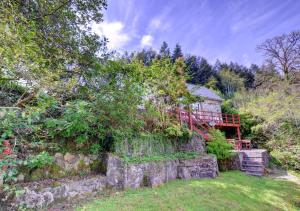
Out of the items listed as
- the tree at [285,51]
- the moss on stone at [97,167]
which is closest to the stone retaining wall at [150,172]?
the moss on stone at [97,167]

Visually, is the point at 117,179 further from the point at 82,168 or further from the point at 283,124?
the point at 283,124

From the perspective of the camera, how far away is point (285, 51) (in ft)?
55.9

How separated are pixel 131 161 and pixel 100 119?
1644mm

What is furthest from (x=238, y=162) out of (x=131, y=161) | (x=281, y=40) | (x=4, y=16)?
(x=281, y=40)

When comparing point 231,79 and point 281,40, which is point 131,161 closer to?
point 281,40

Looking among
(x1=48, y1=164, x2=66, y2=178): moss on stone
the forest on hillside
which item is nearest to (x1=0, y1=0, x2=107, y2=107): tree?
the forest on hillside

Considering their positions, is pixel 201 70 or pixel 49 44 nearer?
pixel 49 44

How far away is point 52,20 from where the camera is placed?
5738 millimetres

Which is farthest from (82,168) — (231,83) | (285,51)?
(231,83)

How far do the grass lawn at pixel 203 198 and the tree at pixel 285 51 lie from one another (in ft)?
47.6

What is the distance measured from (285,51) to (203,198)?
1873cm

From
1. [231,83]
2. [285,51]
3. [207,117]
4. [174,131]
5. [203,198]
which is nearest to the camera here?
[203,198]

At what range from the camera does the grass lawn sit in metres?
4.14

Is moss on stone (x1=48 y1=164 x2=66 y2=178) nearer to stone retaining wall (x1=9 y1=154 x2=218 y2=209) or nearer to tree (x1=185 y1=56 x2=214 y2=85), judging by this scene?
stone retaining wall (x1=9 y1=154 x2=218 y2=209)
